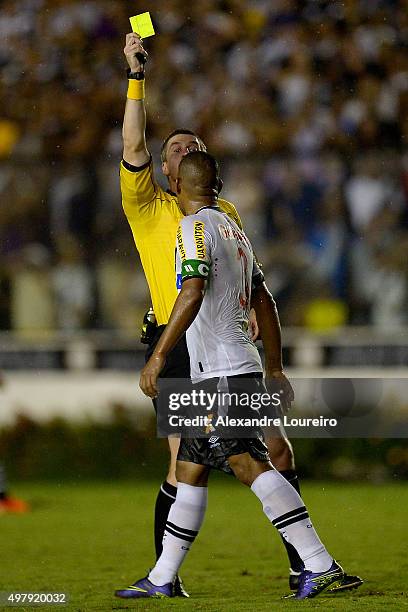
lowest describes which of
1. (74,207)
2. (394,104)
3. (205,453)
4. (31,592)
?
(31,592)

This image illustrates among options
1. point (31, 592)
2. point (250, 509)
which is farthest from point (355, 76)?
point (31, 592)

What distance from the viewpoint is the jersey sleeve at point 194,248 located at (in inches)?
176

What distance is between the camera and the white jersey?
455 cm

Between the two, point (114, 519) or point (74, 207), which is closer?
point (114, 519)

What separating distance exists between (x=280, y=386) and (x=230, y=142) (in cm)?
667

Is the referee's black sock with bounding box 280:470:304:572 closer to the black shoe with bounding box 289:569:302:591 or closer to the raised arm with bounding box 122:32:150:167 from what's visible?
the black shoe with bounding box 289:569:302:591

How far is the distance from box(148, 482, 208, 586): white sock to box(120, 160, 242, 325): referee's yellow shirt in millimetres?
759

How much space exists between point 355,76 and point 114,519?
5515 mm

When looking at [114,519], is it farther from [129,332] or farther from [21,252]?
[21,252]

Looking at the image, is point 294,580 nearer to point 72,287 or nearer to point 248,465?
point 248,465

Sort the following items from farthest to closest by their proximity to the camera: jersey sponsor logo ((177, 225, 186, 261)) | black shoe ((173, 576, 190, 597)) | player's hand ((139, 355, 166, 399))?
black shoe ((173, 576, 190, 597))
jersey sponsor logo ((177, 225, 186, 261))
player's hand ((139, 355, 166, 399))

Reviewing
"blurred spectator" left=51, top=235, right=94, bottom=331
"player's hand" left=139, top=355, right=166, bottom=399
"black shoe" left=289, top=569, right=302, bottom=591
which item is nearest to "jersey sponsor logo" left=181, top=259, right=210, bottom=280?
"player's hand" left=139, top=355, right=166, bottom=399

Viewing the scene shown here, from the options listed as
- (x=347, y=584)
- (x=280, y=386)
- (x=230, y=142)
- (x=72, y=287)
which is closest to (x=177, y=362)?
(x=280, y=386)

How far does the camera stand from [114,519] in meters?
7.72
